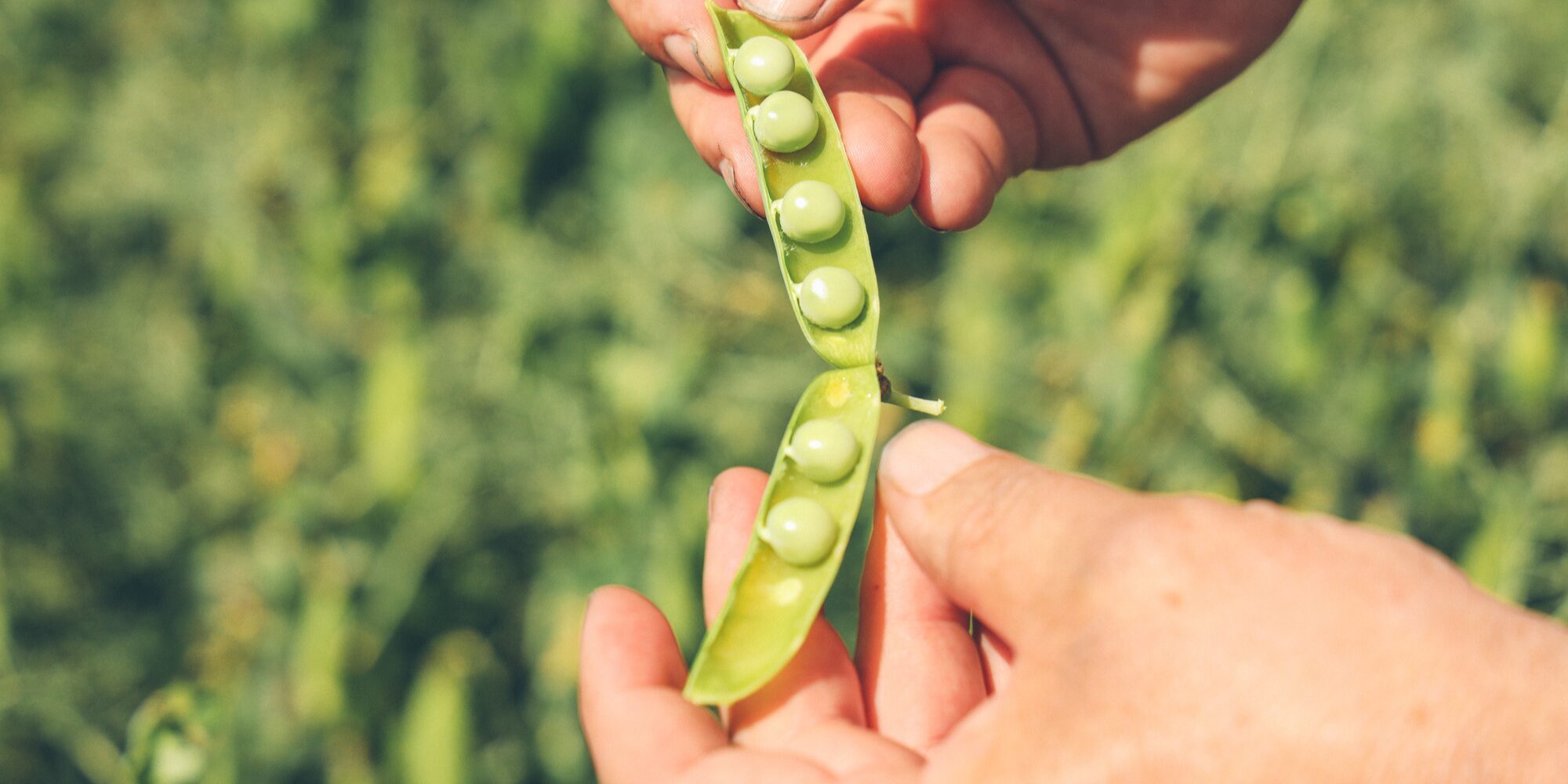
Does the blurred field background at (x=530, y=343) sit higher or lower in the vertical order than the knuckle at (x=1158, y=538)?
lower

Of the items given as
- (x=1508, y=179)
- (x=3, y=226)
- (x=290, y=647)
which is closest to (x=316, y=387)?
(x=290, y=647)

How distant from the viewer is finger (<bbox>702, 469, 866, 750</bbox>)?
1830mm

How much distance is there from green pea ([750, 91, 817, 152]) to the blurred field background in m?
0.94

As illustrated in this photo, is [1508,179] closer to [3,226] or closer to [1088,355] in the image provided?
[1088,355]

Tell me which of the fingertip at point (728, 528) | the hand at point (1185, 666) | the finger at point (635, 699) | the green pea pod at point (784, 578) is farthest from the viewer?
the fingertip at point (728, 528)

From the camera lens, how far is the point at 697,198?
12.1 feet

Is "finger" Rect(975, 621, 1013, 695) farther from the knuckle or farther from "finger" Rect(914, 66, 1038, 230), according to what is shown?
"finger" Rect(914, 66, 1038, 230)

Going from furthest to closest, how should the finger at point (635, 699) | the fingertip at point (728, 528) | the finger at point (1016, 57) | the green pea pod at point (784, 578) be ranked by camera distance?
the finger at point (1016, 57), the fingertip at point (728, 528), the green pea pod at point (784, 578), the finger at point (635, 699)

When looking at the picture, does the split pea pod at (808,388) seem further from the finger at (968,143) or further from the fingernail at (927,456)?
the finger at (968,143)

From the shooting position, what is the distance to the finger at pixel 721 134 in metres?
2.24

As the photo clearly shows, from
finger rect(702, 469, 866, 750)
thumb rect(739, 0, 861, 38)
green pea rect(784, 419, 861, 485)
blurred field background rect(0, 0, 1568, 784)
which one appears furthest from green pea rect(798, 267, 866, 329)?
blurred field background rect(0, 0, 1568, 784)

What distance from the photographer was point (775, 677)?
6.15 feet

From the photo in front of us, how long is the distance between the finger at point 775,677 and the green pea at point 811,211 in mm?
511

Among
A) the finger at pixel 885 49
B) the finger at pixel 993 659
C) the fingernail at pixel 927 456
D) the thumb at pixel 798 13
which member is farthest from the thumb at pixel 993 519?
the finger at pixel 885 49
